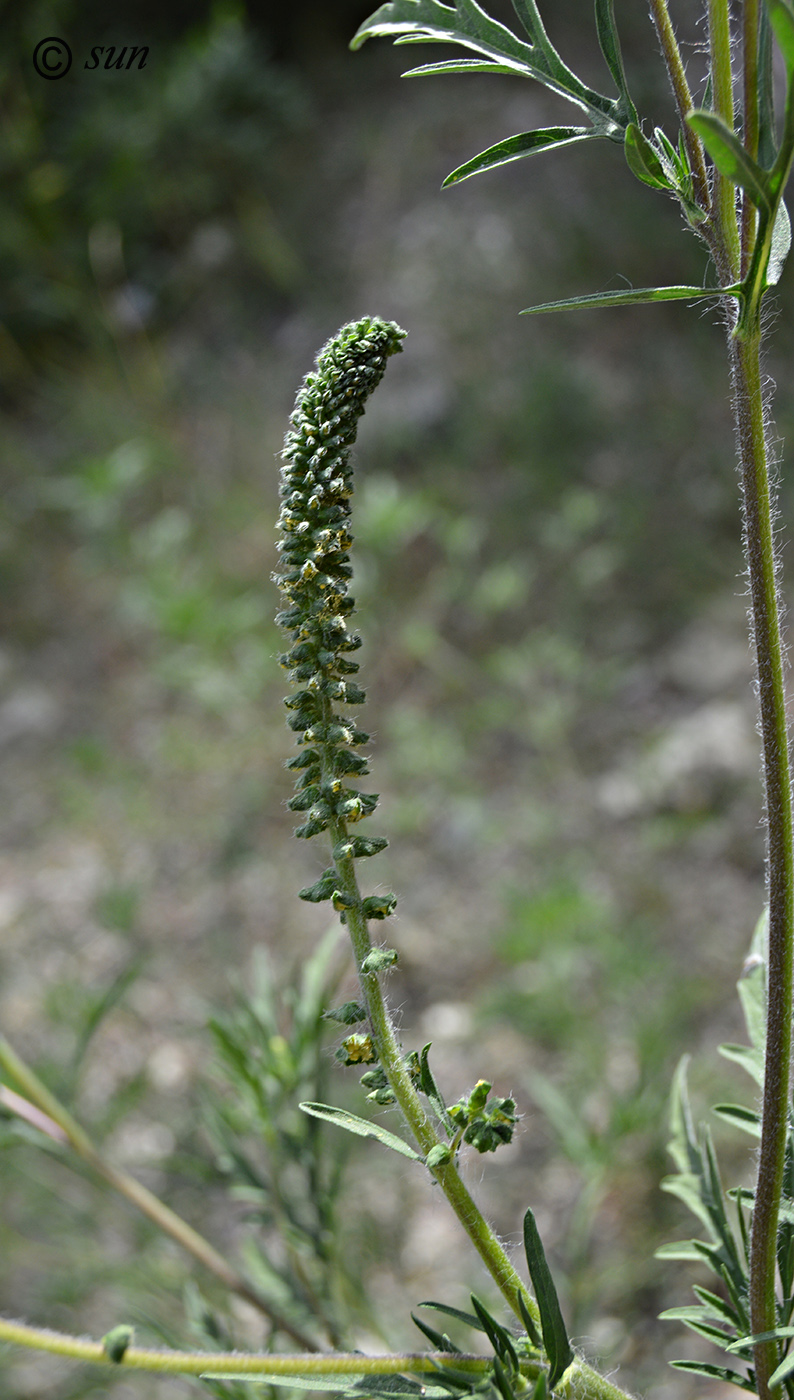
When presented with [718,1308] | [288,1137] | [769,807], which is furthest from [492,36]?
[288,1137]

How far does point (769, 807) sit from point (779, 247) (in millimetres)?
279

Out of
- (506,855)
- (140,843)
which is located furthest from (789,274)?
(140,843)

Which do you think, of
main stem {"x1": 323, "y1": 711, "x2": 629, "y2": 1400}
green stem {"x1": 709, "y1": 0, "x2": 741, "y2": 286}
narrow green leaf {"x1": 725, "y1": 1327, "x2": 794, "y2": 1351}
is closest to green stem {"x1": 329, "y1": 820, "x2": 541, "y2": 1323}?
main stem {"x1": 323, "y1": 711, "x2": 629, "y2": 1400}

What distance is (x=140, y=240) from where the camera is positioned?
4.36 metres

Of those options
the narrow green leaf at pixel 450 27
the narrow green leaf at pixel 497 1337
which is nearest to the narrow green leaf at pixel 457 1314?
the narrow green leaf at pixel 497 1337

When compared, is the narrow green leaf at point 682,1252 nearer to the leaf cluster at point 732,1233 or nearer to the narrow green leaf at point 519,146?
the leaf cluster at point 732,1233

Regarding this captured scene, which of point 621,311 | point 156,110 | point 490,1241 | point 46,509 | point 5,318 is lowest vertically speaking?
point 490,1241

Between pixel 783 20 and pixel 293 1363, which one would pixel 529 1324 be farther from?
pixel 783 20

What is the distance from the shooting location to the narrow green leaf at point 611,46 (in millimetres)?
528

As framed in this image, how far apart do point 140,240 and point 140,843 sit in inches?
114

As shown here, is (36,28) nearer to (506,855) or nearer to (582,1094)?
(506,855)

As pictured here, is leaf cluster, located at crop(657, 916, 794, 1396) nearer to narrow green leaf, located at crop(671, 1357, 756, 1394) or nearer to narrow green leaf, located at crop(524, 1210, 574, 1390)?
narrow green leaf, located at crop(671, 1357, 756, 1394)

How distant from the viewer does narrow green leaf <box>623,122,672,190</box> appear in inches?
18.5

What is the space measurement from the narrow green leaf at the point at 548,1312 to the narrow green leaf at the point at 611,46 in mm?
586
